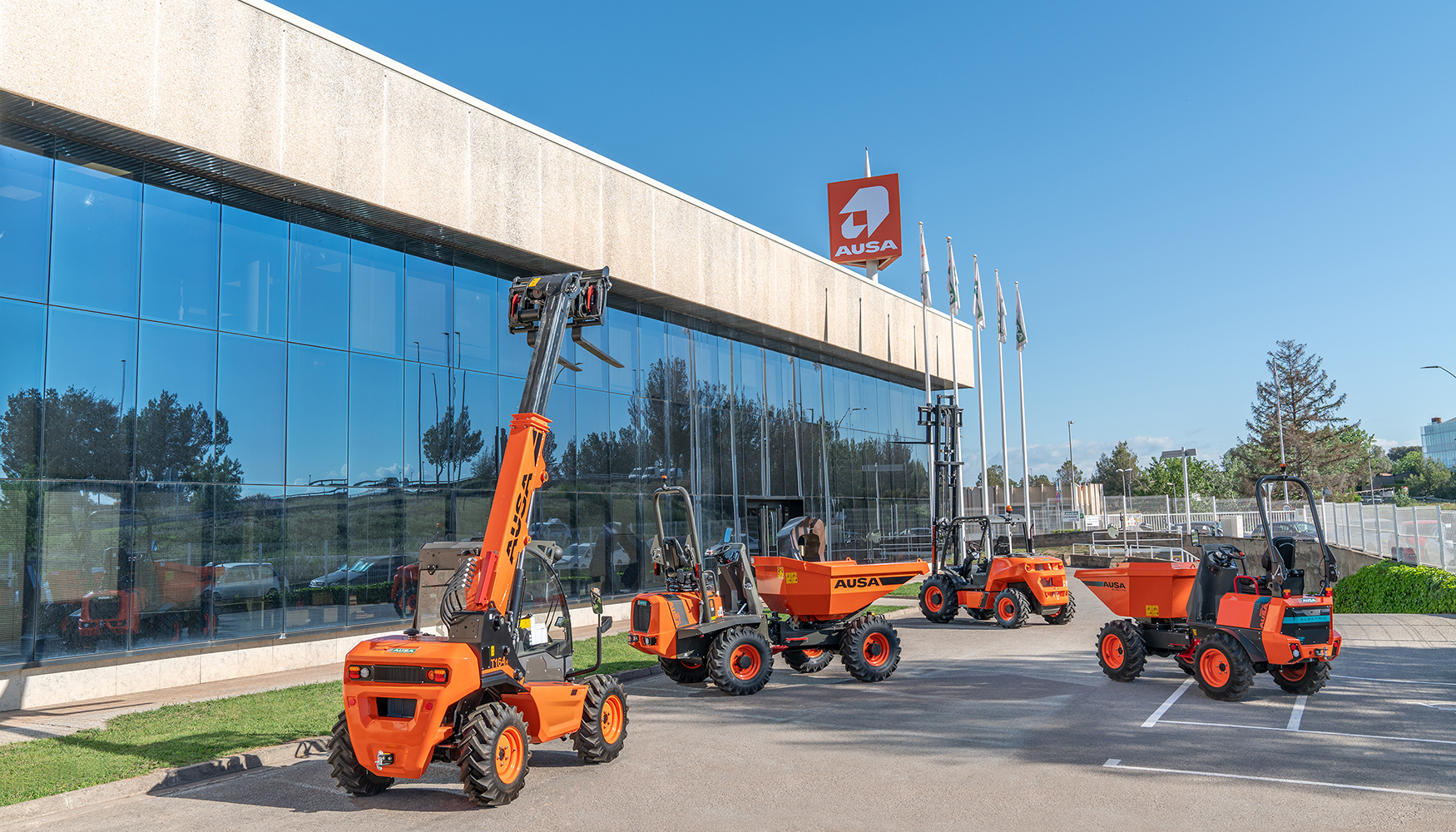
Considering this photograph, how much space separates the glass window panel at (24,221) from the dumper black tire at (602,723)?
30.5 feet

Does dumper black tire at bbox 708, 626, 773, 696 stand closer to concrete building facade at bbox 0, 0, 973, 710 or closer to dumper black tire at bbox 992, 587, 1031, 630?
concrete building facade at bbox 0, 0, 973, 710

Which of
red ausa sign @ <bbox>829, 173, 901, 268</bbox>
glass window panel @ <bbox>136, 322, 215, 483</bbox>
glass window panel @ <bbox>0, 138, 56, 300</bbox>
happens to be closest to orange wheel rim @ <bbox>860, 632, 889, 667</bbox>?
glass window panel @ <bbox>136, 322, 215, 483</bbox>

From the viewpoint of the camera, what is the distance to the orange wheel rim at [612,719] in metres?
8.19

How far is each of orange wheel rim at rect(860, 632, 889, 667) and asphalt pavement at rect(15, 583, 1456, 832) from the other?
91 cm

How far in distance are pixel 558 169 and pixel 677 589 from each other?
391 inches

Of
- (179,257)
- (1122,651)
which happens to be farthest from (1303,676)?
(179,257)

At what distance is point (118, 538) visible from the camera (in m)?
12.5

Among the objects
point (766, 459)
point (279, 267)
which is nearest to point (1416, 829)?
point (279, 267)

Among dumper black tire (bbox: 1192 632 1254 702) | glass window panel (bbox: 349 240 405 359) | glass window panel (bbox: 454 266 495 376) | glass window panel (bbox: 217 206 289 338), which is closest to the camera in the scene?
dumper black tire (bbox: 1192 632 1254 702)

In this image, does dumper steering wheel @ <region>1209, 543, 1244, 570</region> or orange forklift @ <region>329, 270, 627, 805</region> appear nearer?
orange forklift @ <region>329, 270, 627, 805</region>

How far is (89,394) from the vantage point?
1232 cm

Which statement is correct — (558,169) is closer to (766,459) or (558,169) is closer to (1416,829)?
(766,459)

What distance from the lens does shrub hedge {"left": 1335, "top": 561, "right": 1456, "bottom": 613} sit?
19.9 metres

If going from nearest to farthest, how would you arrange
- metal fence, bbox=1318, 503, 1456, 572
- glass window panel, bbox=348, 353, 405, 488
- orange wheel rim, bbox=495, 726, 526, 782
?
orange wheel rim, bbox=495, 726, 526, 782
glass window panel, bbox=348, 353, 405, 488
metal fence, bbox=1318, 503, 1456, 572
